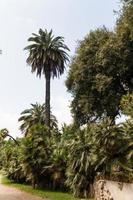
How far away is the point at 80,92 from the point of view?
49875mm

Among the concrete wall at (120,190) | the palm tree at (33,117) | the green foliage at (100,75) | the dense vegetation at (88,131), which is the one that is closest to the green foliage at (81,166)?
the dense vegetation at (88,131)

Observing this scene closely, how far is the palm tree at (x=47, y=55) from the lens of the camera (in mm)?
58812

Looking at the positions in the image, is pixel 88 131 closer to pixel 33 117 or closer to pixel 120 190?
pixel 120 190

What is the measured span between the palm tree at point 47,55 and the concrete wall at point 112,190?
29823 mm

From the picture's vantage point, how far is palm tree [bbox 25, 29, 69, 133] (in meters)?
58.8

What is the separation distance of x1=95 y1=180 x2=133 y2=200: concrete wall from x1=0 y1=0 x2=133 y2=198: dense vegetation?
0.50m

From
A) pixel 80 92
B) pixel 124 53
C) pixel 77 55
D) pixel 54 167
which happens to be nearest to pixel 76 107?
pixel 80 92

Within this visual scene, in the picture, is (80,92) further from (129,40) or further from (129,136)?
(129,136)

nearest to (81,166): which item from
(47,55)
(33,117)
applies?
(47,55)

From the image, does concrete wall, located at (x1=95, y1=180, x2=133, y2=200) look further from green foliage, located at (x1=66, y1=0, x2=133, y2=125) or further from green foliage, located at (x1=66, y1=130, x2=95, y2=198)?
green foliage, located at (x1=66, y1=0, x2=133, y2=125)

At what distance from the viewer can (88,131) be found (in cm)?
3300

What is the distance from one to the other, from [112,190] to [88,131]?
21.2 ft

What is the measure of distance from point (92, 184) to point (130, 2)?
42.9 ft

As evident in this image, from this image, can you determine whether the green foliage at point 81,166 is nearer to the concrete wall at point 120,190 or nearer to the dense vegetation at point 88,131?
the dense vegetation at point 88,131
